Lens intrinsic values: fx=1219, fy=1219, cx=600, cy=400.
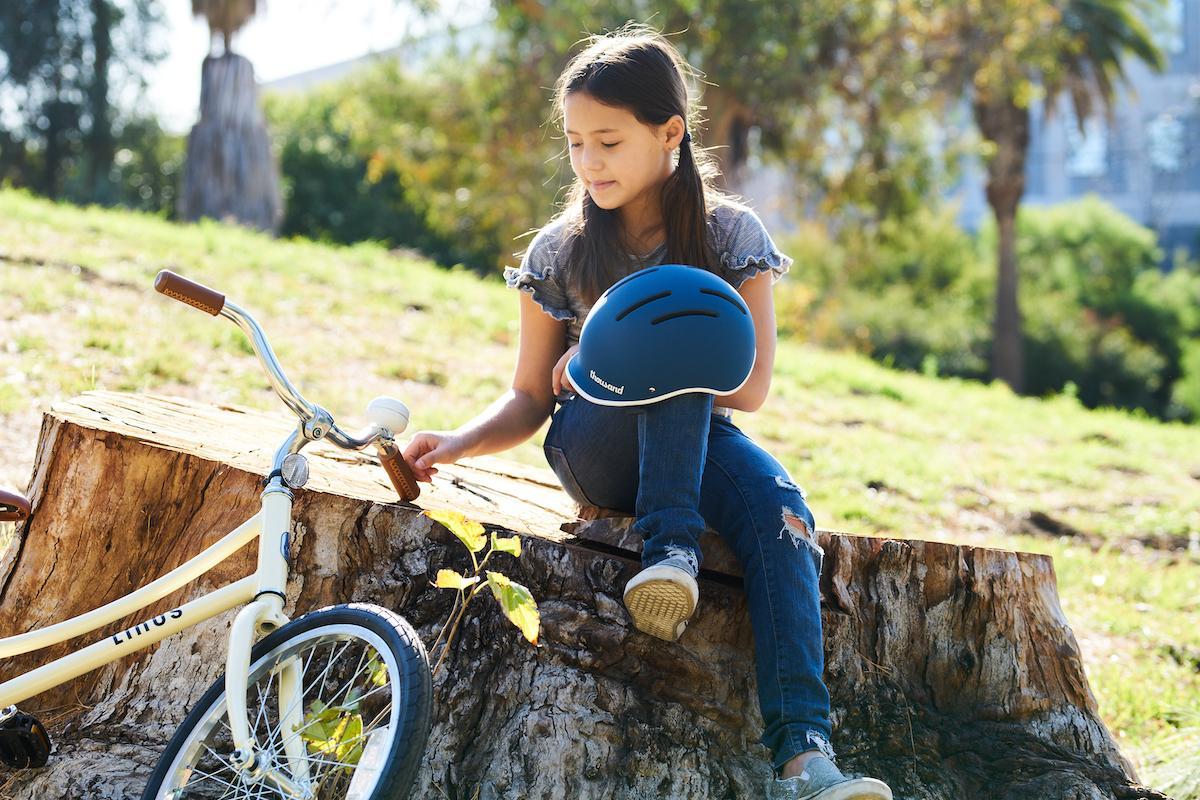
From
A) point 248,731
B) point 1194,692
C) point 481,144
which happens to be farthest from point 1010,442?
point 481,144

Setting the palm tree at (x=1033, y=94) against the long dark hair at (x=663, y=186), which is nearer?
the long dark hair at (x=663, y=186)

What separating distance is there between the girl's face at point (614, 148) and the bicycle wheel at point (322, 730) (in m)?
1.16

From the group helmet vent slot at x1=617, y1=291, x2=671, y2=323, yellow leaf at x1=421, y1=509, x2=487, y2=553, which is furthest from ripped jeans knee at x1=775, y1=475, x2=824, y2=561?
yellow leaf at x1=421, y1=509, x2=487, y2=553

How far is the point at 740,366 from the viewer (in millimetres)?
2496

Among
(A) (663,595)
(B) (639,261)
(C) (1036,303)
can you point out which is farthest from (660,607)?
(C) (1036,303)

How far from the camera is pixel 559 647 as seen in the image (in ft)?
8.64

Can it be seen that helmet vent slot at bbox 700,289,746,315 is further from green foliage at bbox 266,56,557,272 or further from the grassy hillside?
green foliage at bbox 266,56,557,272

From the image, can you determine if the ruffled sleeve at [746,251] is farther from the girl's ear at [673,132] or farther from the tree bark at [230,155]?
the tree bark at [230,155]

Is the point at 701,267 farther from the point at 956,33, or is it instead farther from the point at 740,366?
the point at 956,33

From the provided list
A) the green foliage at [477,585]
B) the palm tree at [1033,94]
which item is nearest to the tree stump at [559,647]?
the green foliage at [477,585]

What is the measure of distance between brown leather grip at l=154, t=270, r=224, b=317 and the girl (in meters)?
0.73

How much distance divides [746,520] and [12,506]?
1634 mm

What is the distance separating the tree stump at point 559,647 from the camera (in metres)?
2.56

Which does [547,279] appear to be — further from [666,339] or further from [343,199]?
[343,199]
